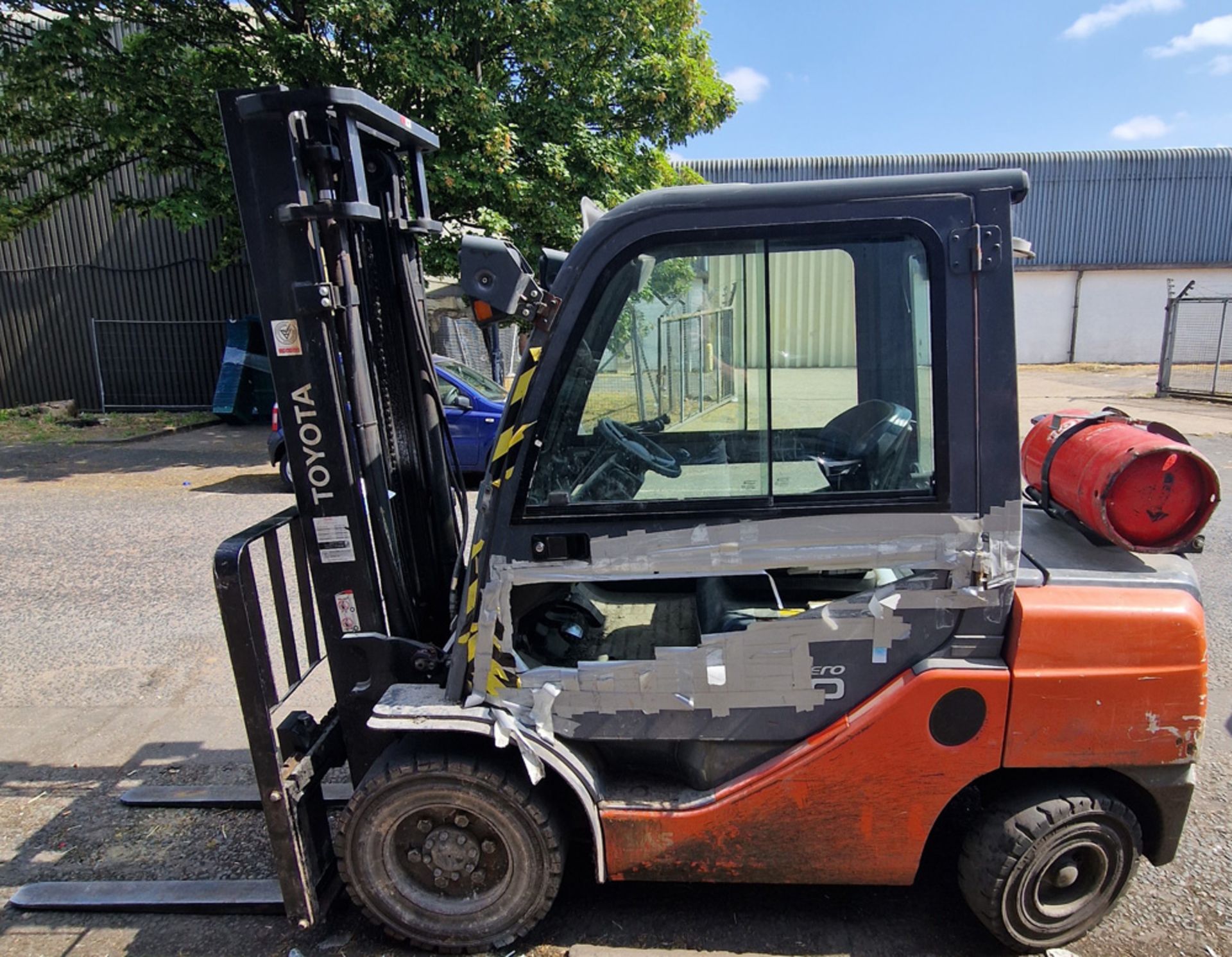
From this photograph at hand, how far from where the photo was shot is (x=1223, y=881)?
287cm

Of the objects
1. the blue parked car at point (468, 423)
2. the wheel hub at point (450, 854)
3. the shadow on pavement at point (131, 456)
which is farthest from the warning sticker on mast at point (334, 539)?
the shadow on pavement at point (131, 456)

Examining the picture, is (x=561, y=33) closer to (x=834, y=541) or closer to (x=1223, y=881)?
(x=834, y=541)

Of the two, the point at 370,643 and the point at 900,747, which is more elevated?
the point at 370,643

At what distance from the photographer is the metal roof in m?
29.0

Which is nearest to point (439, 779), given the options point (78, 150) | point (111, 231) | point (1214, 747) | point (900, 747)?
point (900, 747)

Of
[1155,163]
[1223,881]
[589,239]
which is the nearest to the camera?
[589,239]

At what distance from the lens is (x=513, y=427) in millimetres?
2340

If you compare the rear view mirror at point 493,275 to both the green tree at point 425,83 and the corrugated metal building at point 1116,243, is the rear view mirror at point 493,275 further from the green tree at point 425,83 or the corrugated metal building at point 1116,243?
the corrugated metal building at point 1116,243

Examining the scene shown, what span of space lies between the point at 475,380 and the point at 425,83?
13.6 feet

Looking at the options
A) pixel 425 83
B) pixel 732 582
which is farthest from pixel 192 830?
pixel 425 83

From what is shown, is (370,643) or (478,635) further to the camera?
(370,643)

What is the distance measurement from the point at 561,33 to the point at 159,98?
19.2 ft

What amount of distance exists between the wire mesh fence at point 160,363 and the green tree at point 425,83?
547 centimetres

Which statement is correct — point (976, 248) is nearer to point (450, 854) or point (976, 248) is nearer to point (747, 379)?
point (747, 379)
